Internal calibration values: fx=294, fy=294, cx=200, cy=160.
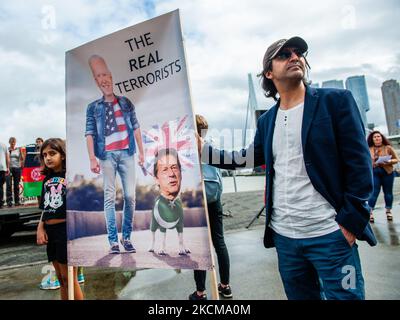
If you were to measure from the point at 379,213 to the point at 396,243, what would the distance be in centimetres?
270

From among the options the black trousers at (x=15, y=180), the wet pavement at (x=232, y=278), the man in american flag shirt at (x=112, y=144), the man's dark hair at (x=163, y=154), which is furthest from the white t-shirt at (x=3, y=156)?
the man's dark hair at (x=163, y=154)

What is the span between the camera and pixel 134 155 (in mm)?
2113

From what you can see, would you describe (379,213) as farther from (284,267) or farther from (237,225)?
(284,267)

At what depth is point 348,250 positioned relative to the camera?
4.44 ft

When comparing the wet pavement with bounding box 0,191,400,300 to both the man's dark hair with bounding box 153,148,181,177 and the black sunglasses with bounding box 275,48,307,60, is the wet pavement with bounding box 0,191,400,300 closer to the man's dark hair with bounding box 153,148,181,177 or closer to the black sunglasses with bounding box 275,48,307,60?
the man's dark hair with bounding box 153,148,181,177

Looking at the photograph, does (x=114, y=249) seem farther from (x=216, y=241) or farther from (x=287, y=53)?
(x=287, y=53)

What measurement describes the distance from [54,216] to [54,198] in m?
0.15

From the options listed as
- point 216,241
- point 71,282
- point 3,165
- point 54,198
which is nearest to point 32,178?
point 3,165

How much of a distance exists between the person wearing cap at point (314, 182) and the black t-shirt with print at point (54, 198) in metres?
1.72

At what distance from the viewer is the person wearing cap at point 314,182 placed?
1343 millimetres

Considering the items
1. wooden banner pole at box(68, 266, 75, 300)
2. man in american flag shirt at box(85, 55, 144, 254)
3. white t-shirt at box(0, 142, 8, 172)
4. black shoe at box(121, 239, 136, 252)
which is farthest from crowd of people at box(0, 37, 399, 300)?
white t-shirt at box(0, 142, 8, 172)

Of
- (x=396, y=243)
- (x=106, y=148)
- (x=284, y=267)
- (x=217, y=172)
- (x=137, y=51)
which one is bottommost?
(x=396, y=243)
